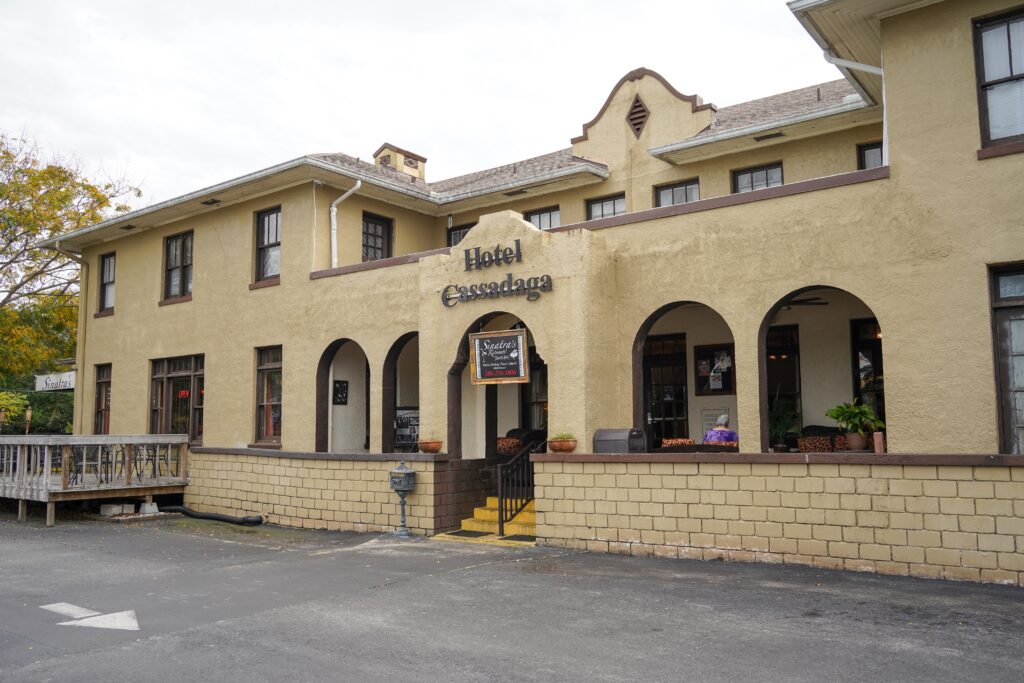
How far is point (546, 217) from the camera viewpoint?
1705 centimetres

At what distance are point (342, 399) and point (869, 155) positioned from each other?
10156mm

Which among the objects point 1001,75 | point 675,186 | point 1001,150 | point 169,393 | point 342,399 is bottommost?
point 342,399

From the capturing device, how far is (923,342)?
931 centimetres

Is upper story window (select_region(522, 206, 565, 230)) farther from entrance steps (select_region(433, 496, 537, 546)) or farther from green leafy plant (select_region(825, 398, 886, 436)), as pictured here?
green leafy plant (select_region(825, 398, 886, 436))

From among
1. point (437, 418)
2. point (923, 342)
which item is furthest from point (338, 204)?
point (923, 342)

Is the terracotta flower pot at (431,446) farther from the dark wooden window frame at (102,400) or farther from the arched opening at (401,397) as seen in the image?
the dark wooden window frame at (102,400)

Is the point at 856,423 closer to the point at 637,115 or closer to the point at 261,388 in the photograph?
the point at 637,115

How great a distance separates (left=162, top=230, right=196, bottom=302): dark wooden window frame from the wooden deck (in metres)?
3.29

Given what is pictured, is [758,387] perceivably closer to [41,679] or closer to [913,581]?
[913,581]

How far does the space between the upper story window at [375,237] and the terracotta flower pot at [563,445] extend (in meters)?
6.97

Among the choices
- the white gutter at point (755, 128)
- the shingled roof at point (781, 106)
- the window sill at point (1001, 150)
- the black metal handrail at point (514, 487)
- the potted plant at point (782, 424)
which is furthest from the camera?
the shingled roof at point (781, 106)

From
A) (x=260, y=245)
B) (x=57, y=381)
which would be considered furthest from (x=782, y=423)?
(x=57, y=381)

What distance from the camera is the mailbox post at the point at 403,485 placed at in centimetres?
1264

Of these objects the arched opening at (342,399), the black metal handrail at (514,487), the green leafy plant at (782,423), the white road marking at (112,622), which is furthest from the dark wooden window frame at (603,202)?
the white road marking at (112,622)
